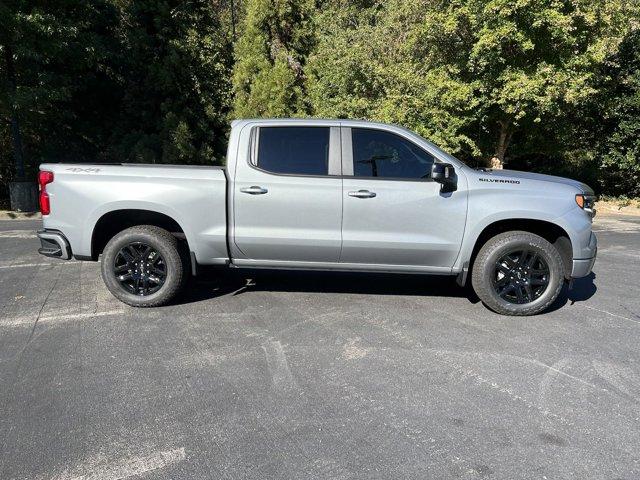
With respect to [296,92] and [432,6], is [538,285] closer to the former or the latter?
[432,6]

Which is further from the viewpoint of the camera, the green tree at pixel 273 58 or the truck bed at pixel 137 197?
the green tree at pixel 273 58

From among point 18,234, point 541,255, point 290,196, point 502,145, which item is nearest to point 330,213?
point 290,196

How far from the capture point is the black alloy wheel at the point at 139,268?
494 cm

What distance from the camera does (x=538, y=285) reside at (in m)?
4.85

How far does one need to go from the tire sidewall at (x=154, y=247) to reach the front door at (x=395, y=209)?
169cm

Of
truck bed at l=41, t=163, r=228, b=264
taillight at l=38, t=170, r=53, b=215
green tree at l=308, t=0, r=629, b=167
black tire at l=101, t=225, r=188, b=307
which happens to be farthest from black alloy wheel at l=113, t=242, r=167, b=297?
green tree at l=308, t=0, r=629, b=167

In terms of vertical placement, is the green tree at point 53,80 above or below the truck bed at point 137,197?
above

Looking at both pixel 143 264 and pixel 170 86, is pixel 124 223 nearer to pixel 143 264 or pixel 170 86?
pixel 143 264

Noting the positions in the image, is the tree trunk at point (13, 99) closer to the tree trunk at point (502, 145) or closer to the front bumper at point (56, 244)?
the front bumper at point (56, 244)

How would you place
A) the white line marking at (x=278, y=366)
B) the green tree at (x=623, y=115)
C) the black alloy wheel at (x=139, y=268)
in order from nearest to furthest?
1. the white line marking at (x=278, y=366)
2. the black alloy wheel at (x=139, y=268)
3. the green tree at (x=623, y=115)

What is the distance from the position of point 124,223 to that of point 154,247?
576 millimetres

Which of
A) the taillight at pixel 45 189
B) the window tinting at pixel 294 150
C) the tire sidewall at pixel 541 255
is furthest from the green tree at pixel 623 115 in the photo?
the taillight at pixel 45 189

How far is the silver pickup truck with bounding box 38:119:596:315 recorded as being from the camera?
4.72 metres

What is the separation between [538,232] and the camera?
5117 millimetres
